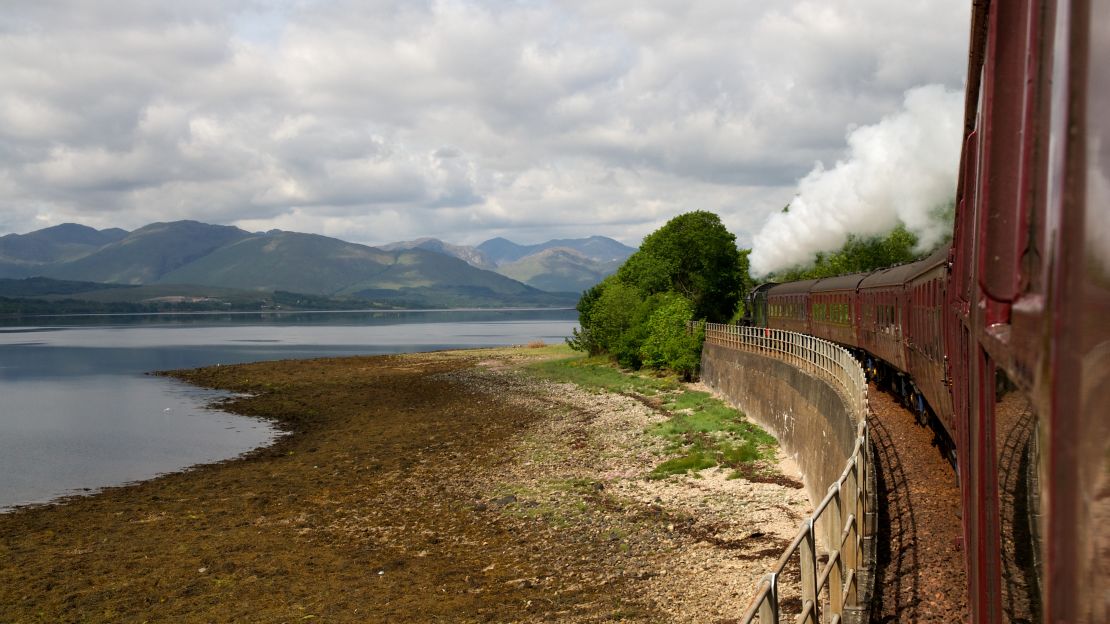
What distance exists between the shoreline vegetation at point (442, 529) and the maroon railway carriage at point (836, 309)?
214 inches

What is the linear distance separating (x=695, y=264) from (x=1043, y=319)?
62184 mm

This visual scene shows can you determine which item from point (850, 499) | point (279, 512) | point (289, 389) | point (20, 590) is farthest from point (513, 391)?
point (850, 499)

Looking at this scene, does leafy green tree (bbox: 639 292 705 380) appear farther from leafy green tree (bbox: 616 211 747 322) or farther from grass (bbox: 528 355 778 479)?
leafy green tree (bbox: 616 211 747 322)

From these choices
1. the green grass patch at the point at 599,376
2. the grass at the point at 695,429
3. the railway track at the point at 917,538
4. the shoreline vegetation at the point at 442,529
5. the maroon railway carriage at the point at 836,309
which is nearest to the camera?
the railway track at the point at 917,538

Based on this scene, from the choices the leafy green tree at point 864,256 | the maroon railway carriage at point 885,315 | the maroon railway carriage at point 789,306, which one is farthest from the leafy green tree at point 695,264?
the maroon railway carriage at point 885,315

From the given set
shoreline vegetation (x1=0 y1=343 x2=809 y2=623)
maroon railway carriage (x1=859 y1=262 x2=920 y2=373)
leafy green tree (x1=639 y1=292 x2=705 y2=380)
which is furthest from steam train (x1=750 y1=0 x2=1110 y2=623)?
leafy green tree (x1=639 y1=292 x2=705 y2=380)

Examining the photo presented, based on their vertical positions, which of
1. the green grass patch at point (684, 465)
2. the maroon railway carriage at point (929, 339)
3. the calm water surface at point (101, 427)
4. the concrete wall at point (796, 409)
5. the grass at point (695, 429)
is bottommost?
the calm water surface at point (101, 427)

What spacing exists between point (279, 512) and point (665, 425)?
16093 millimetres

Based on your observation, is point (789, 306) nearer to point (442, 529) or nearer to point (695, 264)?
point (695, 264)

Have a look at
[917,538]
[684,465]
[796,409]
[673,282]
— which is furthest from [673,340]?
[917,538]

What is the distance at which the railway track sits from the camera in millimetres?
9195

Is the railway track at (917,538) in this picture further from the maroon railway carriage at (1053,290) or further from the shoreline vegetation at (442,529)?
the maroon railway carriage at (1053,290)

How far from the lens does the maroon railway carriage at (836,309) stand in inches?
1291

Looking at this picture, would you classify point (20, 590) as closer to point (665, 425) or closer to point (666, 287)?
point (665, 425)
